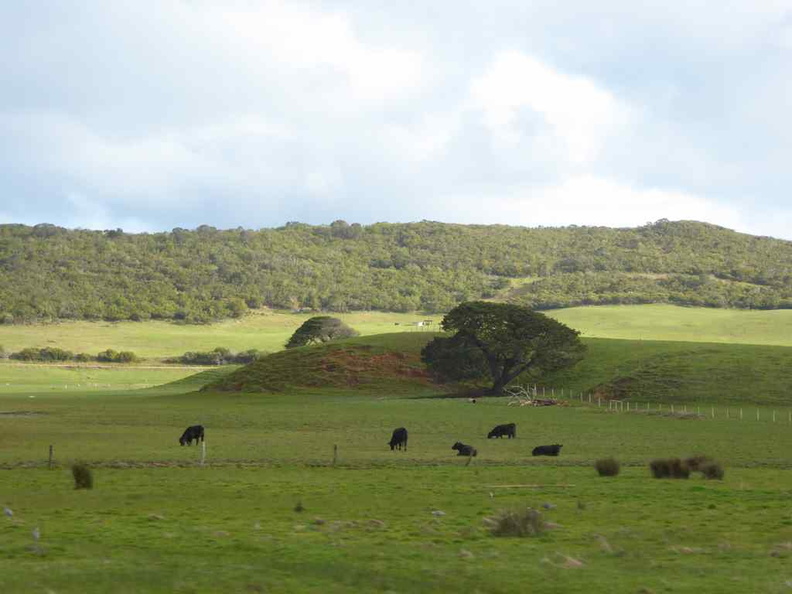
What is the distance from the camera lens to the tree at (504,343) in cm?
9775

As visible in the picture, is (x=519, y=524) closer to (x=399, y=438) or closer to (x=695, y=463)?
(x=695, y=463)

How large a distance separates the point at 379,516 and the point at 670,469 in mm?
11884


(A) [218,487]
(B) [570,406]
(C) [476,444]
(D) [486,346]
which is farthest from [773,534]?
(D) [486,346]

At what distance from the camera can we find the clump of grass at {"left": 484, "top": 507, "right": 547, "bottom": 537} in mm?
19000

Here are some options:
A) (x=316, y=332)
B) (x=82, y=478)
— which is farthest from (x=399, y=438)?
(x=316, y=332)

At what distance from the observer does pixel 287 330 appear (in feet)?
635

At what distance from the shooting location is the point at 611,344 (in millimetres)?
109500

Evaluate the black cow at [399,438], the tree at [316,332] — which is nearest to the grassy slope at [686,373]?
the black cow at [399,438]

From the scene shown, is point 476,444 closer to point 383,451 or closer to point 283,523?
point 383,451

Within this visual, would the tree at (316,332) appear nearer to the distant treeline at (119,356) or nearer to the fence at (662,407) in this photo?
the distant treeline at (119,356)

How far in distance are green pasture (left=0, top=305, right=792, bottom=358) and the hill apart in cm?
3326

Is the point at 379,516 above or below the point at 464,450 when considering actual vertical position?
above

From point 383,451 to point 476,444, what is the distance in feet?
20.6

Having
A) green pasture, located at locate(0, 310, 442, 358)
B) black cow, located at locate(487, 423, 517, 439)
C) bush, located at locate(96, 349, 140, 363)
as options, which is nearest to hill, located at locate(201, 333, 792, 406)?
black cow, located at locate(487, 423, 517, 439)
